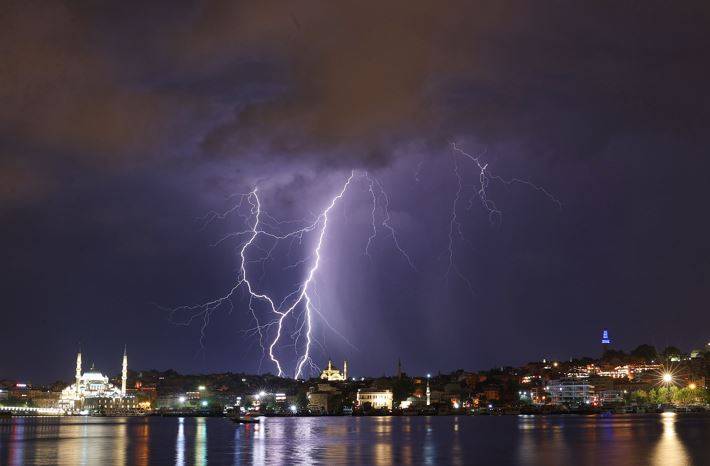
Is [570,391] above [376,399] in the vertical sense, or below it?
above

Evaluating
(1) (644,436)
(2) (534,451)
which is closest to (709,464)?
(2) (534,451)

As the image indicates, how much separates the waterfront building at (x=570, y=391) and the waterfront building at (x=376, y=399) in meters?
37.5

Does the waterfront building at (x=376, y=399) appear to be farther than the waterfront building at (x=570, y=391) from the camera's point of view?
Yes

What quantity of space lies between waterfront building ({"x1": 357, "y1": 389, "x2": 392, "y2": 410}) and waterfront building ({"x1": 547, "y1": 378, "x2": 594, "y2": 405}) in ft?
123

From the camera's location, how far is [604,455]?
140 feet

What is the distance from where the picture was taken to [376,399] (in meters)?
192

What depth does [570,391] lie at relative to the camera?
188 metres

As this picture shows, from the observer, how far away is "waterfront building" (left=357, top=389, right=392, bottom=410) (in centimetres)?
18912

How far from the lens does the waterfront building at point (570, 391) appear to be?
182887 millimetres

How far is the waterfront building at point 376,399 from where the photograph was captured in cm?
18912

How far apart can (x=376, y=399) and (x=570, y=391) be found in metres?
44.4

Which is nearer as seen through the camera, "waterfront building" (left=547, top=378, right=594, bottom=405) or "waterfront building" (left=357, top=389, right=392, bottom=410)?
"waterfront building" (left=547, top=378, right=594, bottom=405)

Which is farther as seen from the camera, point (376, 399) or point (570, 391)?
point (376, 399)

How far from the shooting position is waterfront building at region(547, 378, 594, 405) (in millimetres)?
182887
